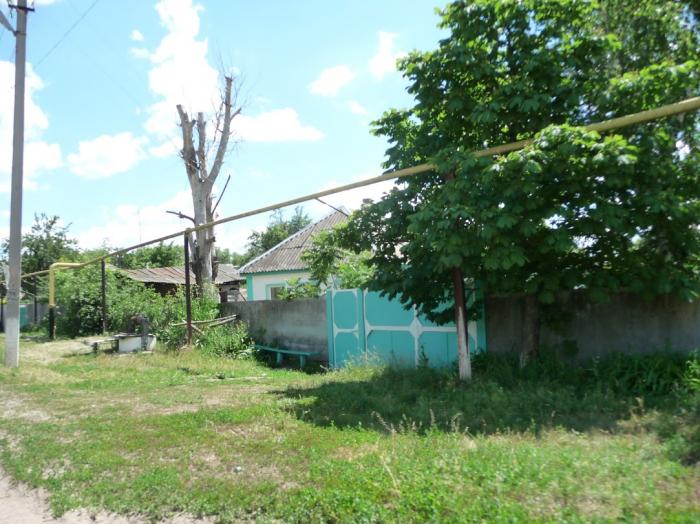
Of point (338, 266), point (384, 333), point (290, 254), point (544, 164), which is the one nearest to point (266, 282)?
point (290, 254)

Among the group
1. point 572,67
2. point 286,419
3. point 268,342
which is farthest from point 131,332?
point 572,67

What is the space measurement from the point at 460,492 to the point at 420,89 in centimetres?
558

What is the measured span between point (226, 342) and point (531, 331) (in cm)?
852

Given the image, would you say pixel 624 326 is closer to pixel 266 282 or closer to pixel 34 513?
pixel 34 513

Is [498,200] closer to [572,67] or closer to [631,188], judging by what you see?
[631,188]

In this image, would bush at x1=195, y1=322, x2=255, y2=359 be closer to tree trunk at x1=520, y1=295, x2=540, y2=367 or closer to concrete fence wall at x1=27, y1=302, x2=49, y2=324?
tree trunk at x1=520, y1=295, x2=540, y2=367

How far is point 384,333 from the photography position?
10891mm

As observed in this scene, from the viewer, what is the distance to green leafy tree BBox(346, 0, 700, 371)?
629cm

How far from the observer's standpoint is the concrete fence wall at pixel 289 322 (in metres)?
13.3

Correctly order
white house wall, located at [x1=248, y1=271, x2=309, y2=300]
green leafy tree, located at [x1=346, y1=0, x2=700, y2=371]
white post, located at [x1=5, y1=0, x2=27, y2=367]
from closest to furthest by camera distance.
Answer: green leafy tree, located at [x1=346, y1=0, x2=700, y2=371], white post, located at [x1=5, y1=0, x2=27, y2=367], white house wall, located at [x1=248, y1=271, x2=309, y2=300]

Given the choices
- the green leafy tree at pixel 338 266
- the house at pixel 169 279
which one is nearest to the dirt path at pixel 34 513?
the green leafy tree at pixel 338 266

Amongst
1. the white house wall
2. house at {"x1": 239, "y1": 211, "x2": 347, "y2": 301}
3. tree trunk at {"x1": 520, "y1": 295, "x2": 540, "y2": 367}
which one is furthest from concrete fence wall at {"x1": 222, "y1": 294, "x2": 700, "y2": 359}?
the white house wall

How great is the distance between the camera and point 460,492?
376 cm

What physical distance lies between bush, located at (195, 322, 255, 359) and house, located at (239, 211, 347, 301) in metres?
9.58
